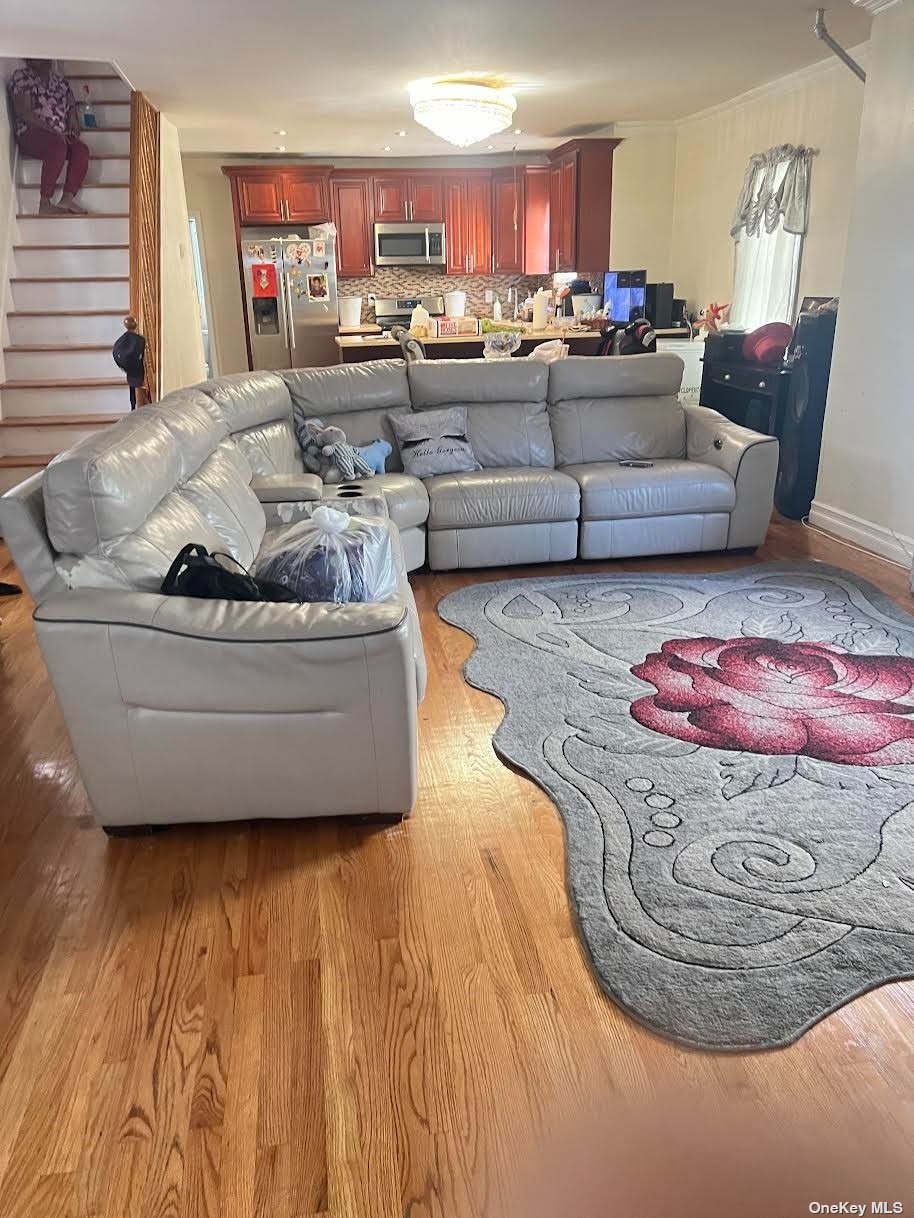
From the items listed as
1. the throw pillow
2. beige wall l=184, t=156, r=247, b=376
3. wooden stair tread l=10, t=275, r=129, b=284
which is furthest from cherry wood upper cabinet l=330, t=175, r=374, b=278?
the throw pillow

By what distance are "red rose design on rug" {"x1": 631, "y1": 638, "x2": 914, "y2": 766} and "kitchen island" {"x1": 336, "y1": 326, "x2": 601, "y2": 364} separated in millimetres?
4434

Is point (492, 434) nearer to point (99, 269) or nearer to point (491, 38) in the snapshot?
point (491, 38)

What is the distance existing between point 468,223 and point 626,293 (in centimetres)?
272

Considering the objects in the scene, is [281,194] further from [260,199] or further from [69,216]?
[69,216]

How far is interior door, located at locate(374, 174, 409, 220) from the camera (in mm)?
8758

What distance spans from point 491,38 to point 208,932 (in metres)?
4.59

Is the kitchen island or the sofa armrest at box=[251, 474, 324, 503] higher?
the kitchen island

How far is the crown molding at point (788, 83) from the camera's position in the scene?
194 inches

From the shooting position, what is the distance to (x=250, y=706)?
2.07 meters

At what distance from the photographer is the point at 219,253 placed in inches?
353

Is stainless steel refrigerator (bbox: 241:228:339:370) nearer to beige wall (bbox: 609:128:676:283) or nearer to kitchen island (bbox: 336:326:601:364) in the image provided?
kitchen island (bbox: 336:326:601:364)

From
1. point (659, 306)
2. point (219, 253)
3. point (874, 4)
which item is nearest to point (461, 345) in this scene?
point (659, 306)

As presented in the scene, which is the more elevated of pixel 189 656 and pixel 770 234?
pixel 770 234

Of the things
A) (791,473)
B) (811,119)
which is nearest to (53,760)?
(791,473)
